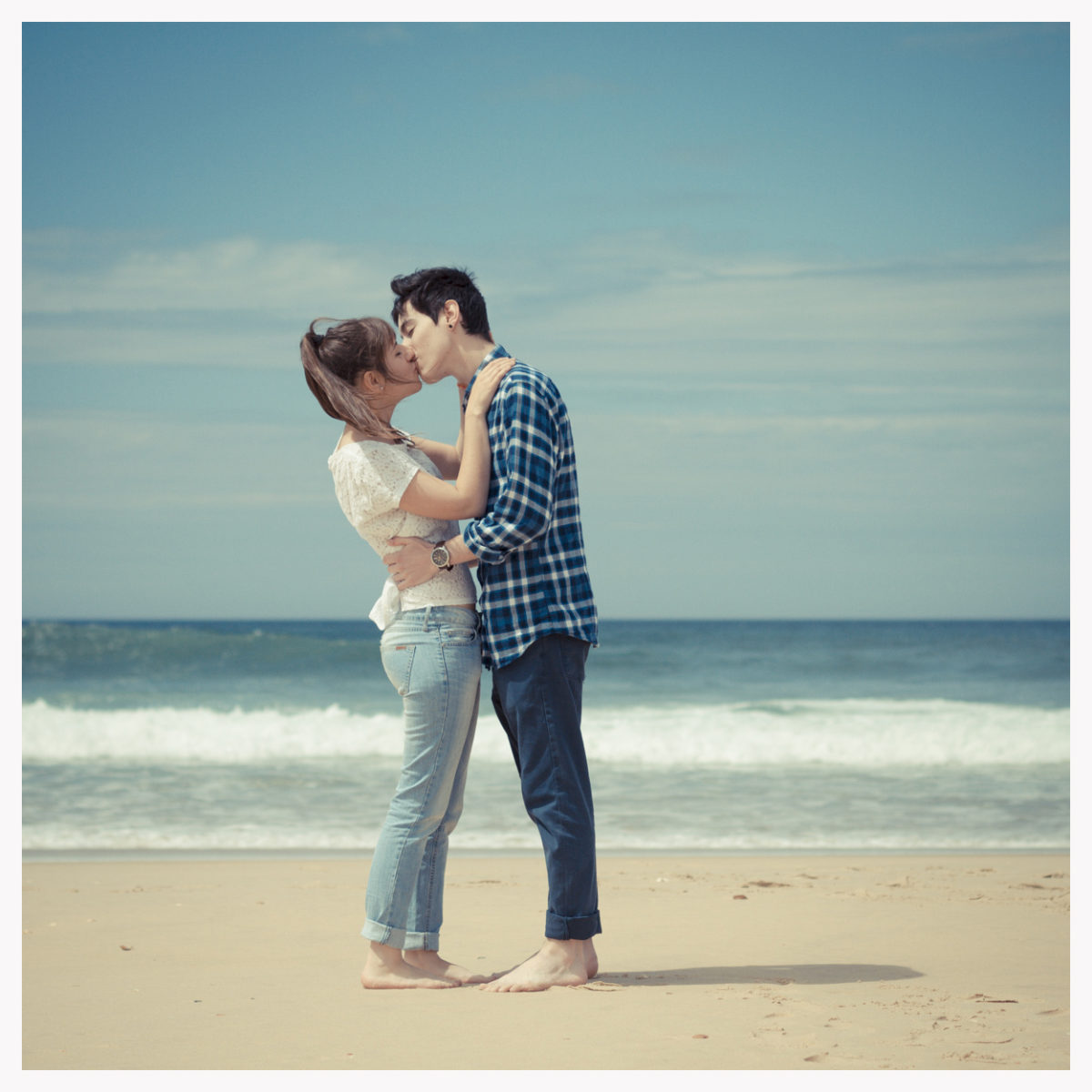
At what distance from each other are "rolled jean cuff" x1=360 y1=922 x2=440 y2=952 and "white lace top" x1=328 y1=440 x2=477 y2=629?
86 centimetres

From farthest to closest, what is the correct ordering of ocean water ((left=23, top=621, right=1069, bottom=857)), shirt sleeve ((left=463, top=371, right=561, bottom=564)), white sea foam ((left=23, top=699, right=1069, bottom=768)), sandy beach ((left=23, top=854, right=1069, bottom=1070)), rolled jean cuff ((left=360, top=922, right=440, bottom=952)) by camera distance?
white sea foam ((left=23, top=699, right=1069, bottom=768)) → ocean water ((left=23, top=621, right=1069, bottom=857)) → rolled jean cuff ((left=360, top=922, right=440, bottom=952)) → shirt sleeve ((left=463, top=371, right=561, bottom=564)) → sandy beach ((left=23, top=854, right=1069, bottom=1070))

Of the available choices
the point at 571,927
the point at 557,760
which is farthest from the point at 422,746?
the point at 571,927

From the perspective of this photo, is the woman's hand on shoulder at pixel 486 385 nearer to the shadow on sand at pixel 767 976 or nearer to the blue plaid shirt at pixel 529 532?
the blue plaid shirt at pixel 529 532

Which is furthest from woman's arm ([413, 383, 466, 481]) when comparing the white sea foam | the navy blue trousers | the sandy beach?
the white sea foam

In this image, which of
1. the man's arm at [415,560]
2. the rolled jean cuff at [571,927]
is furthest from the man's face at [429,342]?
the rolled jean cuff at [571,927]

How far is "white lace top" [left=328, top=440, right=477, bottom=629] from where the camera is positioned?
3053 millimetres

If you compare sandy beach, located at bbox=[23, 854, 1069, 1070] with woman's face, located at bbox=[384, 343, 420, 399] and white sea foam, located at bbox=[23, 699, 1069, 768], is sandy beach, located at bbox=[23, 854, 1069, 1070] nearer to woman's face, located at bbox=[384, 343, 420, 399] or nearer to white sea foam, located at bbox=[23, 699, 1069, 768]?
woman's face, located at bbox=[384, 343, 420, 399]

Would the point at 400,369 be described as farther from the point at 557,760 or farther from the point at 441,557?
the point at 557,760

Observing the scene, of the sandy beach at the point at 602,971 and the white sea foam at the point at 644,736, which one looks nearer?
the sandy beach at the point at 602,971

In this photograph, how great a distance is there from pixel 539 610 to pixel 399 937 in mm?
1047

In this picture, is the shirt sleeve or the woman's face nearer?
the shirt sleeve

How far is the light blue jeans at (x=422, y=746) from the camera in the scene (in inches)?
121

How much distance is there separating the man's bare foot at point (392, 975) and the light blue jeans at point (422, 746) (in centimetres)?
5

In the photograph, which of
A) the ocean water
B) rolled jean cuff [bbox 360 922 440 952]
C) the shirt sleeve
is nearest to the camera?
the shirt sleeve
